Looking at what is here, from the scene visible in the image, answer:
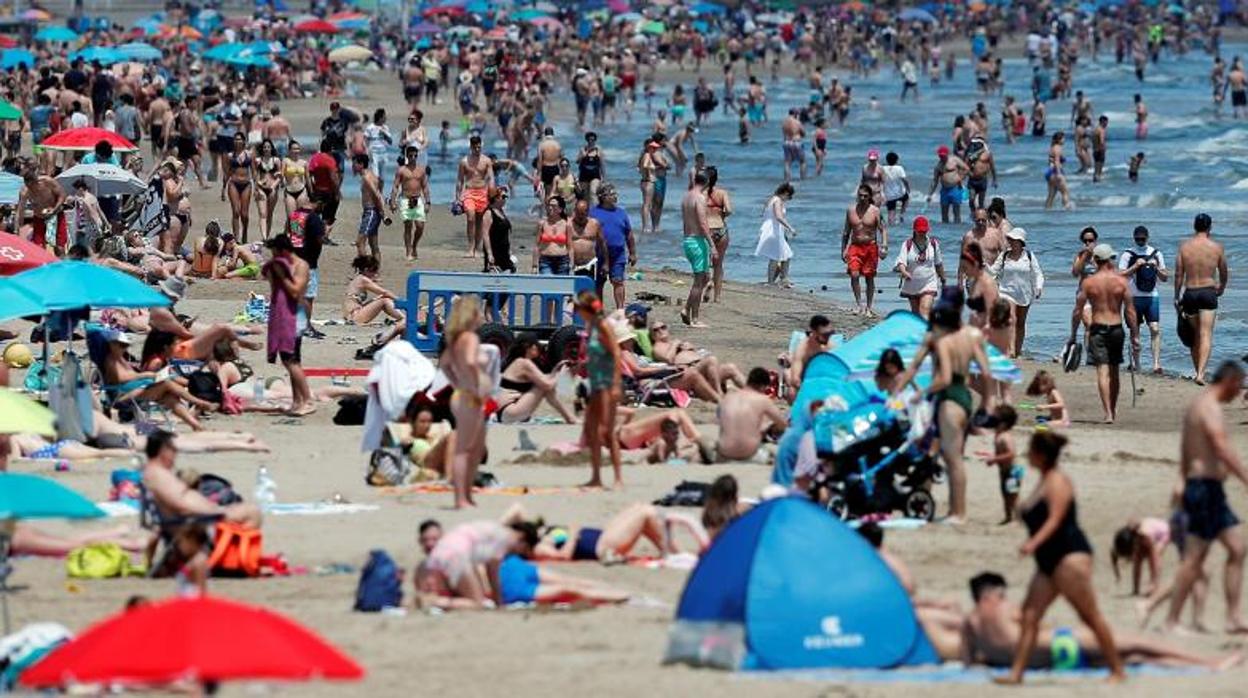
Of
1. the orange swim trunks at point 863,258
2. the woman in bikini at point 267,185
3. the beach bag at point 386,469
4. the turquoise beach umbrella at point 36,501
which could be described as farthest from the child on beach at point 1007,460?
the woman in bikini at point 267,185

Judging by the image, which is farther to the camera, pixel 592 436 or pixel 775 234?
pixel 775 234

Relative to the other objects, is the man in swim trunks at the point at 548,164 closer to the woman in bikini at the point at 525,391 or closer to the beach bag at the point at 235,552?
the woman in bikini at the point at 525,391

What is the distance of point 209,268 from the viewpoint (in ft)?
78.4

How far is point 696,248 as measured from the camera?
2148 centimetres

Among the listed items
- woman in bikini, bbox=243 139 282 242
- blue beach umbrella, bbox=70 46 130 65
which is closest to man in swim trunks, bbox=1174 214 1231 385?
woman in bikini, bbox=243 139 282 242

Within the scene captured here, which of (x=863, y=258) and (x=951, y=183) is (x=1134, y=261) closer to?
(x=863, y=258)

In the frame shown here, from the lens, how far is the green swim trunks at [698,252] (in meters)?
21.4

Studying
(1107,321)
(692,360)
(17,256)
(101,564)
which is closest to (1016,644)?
(101,564)

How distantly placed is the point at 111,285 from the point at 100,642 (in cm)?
758

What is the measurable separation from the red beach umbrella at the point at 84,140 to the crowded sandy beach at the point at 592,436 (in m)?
0.06

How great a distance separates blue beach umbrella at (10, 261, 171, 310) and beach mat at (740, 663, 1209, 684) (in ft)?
20.5

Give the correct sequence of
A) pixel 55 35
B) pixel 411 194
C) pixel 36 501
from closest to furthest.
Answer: pixel 36 501, pixel 411 194, pixel 55 35

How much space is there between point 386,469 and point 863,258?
9559 millimetres

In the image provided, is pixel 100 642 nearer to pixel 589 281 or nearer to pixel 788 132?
pixel 589 281
